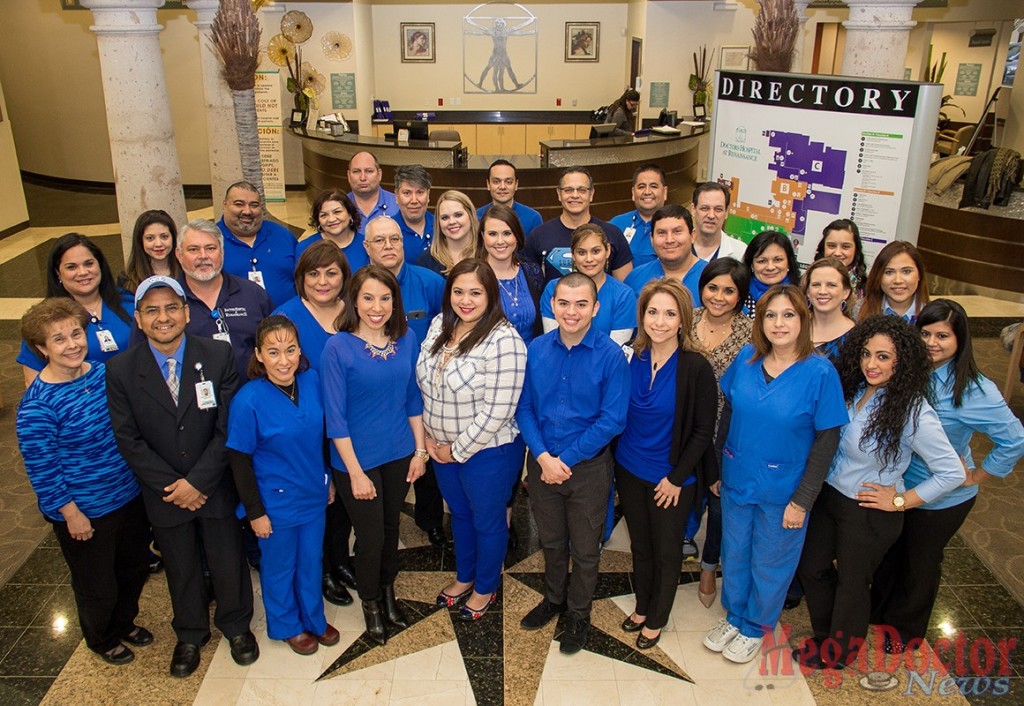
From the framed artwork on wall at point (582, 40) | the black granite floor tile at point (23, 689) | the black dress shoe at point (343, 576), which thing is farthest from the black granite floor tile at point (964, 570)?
the framed artwork on wall at point (582, 40)

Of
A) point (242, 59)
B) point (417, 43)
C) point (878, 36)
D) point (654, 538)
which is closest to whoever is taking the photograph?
point (654, 538)

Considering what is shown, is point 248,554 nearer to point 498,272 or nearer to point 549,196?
point 498,272

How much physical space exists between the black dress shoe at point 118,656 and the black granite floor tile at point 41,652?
0.19 m

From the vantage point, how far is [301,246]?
449cm

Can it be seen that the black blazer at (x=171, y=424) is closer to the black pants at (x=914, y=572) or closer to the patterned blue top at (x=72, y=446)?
the patterned blue top at (x=72, y=446)

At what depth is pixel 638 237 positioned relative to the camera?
4711 mm

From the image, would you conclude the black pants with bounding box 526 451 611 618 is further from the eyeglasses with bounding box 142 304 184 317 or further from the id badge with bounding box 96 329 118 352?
the id badge with bounding box 96 329 118 352

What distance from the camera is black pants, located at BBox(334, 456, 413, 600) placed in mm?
3381

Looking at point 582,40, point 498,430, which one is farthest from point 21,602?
point 582,40

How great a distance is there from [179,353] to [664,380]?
188 centimetres

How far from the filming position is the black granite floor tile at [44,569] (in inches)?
158

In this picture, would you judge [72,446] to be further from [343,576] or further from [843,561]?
[843,561]

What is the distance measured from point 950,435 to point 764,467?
0.79m

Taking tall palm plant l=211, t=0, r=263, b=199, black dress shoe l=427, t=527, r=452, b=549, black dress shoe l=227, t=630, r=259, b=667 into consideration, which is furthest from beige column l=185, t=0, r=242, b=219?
black dress shoe l=227, t=630, r=259, b=667
